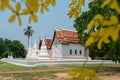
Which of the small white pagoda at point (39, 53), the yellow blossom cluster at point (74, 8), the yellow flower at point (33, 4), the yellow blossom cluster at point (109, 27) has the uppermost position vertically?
the small white pagoda at point (39, 53)

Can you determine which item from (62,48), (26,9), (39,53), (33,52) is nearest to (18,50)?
(33,52)

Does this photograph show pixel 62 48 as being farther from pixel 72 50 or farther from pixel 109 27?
pixel 109 27

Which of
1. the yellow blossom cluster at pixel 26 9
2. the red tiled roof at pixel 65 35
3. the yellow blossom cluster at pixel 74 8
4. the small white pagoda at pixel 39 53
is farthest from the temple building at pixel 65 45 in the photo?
the yellow blossom cluster at pixel 26 9

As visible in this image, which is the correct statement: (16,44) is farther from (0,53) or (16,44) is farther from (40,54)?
(40,54)

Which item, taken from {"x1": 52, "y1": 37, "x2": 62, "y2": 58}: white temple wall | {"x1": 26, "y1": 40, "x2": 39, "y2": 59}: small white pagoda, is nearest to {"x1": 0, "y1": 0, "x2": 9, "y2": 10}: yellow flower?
{"x1": 52, "y1": 37, "x2": 62, "y2": 58}: white temple wall

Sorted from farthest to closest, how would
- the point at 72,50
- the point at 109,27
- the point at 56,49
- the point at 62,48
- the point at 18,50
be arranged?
the point at 18,50 < the point at 72,50 < the point at 56,49 < the point at 62,48 < the point at 109,27

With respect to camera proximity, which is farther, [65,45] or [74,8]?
[65,45]

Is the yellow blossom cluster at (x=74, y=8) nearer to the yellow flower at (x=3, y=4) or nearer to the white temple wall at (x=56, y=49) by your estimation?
the yellow flower at (x=3, y=4)

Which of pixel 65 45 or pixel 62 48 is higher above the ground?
pixel 65 45

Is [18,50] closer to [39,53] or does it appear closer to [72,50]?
[72,50]

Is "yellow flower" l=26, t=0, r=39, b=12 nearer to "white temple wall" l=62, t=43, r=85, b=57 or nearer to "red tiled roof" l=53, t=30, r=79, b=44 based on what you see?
"red tiled roof" l=53, t=30, r=79, b=44

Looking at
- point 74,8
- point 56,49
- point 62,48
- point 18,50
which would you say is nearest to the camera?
point 74,8

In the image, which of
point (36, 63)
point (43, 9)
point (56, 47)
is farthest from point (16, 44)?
point (43, 9)

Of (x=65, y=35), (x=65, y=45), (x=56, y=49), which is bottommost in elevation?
(x=56, y=49)
